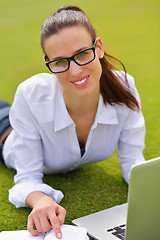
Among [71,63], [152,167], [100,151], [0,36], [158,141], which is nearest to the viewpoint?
[152,167]

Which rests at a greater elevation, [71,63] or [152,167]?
[71,63]

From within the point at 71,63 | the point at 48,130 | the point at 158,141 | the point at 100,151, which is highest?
the point at 71,63

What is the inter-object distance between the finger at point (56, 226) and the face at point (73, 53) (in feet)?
2.06

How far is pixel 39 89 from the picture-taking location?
2.37 meters

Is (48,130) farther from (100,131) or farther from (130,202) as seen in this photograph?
(130,202)

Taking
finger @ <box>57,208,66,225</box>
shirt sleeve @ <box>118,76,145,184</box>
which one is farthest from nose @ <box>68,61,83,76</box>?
finger @ <box>57,208,66,225</box>

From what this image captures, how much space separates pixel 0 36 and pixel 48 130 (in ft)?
17.8

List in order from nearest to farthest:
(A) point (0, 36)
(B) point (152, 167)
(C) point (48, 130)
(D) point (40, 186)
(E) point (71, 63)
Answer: (B) point (152, 167) → (E) point (71, 63) → (D) point (40, 186) → (C) point (48, 130) → (A) point (0, 36)

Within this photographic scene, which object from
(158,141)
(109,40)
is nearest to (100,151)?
(158,141)

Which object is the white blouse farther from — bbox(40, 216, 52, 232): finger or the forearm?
bbox(40, 216, 52, 232): finger

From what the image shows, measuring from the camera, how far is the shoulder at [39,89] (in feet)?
7.70

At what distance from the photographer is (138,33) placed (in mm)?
6871

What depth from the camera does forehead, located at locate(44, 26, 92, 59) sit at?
6.69ft

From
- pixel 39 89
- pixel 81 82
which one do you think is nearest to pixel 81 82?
pixel 81 82
